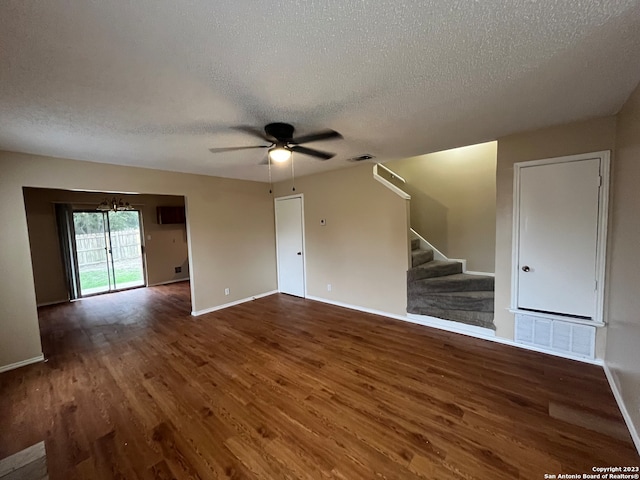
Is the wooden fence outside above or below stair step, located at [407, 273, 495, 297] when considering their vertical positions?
above

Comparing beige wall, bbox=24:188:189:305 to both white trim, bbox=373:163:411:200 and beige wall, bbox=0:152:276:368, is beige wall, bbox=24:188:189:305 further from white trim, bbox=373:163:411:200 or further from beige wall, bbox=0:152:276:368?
white trim, bbox=373:163:411:200

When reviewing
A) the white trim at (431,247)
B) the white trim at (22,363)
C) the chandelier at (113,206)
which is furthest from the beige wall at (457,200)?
the chandelier at (113,206)

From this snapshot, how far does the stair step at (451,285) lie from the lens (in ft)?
12.0

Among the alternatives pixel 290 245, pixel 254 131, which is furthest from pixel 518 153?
pixel 290 245

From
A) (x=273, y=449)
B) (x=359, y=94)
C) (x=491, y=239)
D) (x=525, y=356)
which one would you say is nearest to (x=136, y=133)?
(x=359, y=94)

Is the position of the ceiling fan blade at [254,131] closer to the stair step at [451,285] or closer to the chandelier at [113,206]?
the stair step at [451,285]

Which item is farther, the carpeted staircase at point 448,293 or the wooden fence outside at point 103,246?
the wooden fence outside at point 103,246

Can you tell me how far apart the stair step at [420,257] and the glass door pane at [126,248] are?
6.74m

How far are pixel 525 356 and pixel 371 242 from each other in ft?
7.52

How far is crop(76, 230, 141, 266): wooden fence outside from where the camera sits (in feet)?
19.2

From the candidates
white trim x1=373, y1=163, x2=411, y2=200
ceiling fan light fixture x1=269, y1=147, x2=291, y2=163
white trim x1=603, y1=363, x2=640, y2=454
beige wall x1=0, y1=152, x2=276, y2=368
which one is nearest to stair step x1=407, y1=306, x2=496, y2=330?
white trim x1=603, y1=363, x2=640, y2=454

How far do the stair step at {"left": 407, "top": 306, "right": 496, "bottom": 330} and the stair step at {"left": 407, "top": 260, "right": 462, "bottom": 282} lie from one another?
46 centimetres

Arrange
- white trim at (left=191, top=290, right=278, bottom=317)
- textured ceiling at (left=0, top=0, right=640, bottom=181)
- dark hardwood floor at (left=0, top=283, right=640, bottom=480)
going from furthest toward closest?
white trim at (left=191, top=290, right=278, bottom=317), dark hardwood floor at (left=0, top=283, right=640, bottom=480), textured ceiling at (left=0, top=0, right=640, bottom=181)

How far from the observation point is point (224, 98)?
5.98ft
